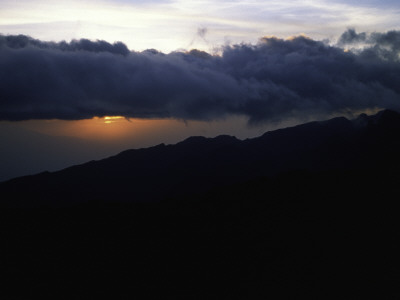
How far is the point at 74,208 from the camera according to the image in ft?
506

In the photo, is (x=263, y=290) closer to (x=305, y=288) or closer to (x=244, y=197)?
(x=305, y=288)

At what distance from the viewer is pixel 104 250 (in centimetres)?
12450

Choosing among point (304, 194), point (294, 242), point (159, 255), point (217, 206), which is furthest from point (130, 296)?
point (304, 194)

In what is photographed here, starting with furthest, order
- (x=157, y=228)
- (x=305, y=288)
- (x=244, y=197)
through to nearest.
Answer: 1. (x=244, y=197)
2. (x=157, y=228)
3. (x=305, y=288)

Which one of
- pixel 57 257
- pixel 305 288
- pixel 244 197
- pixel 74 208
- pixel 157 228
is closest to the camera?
pixel 305 288

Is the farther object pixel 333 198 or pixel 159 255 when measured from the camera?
pixel 333 198

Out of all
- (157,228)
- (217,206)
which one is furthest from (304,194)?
(157,228)

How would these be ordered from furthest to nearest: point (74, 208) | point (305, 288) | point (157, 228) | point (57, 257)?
1. point (74, 208)
2. point (157, 228)
3. point (57, 257)
4. point (305, 288)

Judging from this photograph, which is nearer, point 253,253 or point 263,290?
point 263,290

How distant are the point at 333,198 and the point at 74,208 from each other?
94.2 m

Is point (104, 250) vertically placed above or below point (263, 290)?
above

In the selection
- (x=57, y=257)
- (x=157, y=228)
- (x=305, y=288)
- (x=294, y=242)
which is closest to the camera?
(x=305, y=288)

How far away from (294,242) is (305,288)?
2373 centimetres

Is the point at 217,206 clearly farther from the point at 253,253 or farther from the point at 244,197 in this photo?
the point at 253,253
